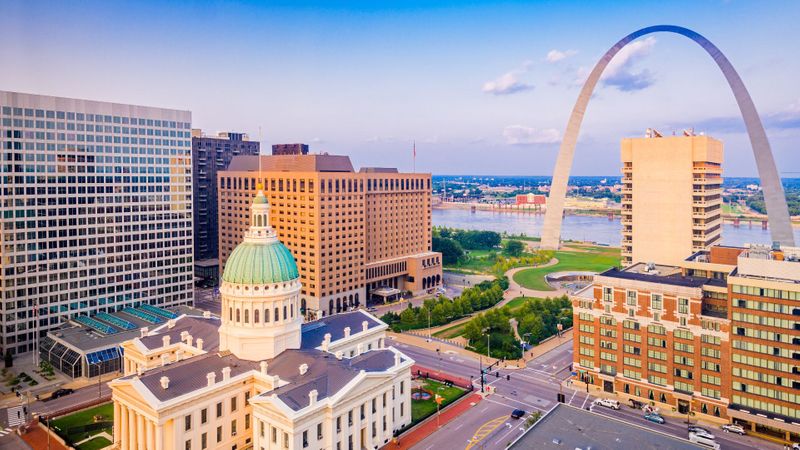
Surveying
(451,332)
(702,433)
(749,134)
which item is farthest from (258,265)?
(749,134)

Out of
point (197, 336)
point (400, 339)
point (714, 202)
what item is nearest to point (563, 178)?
point (714, 202)

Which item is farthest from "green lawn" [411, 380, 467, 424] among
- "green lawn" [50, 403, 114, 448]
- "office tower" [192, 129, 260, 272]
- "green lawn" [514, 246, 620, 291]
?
"office tower" [192, 129, 260, 272]

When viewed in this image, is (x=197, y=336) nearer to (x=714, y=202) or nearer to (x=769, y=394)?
(x=769, y=394)

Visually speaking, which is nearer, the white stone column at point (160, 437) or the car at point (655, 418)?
the white stone column at point (160, 437)

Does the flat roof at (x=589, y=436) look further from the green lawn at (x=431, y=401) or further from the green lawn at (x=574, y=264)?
the green lawn at (x=574, y=264)

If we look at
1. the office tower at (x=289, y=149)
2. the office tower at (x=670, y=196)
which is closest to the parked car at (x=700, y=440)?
the office tower at (x=670, y=196)

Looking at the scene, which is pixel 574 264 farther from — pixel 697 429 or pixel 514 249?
pixel 697 429
